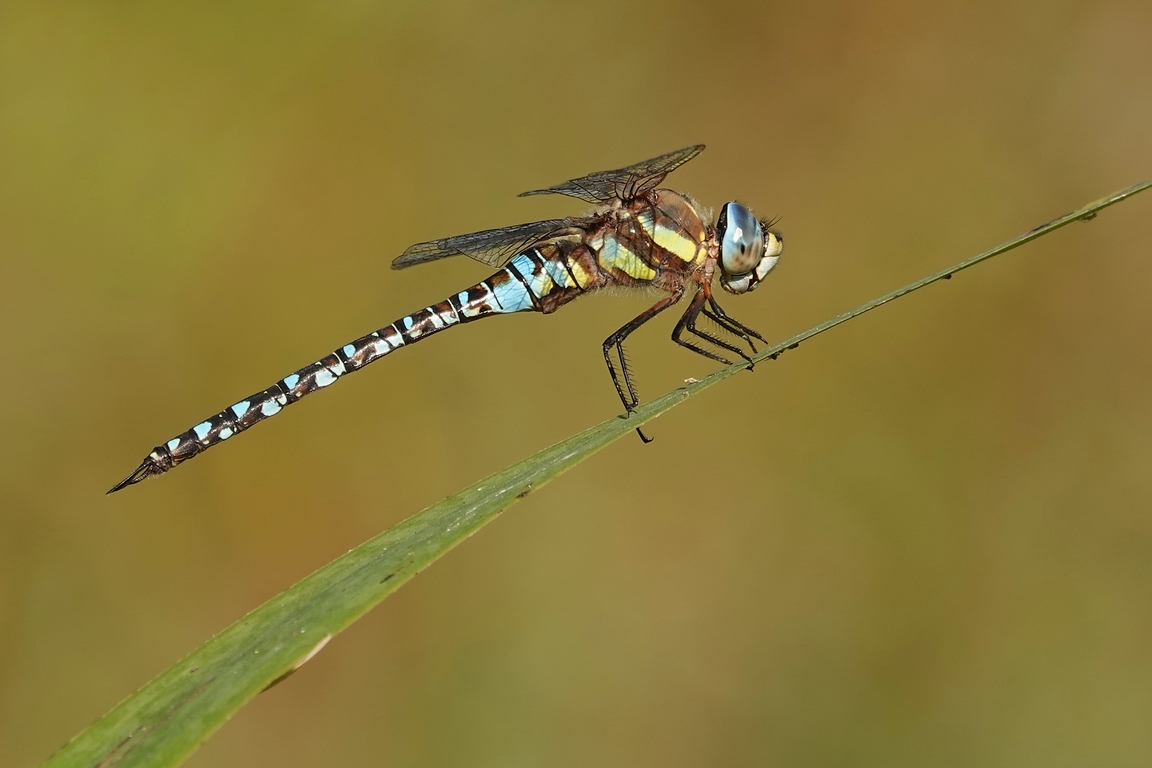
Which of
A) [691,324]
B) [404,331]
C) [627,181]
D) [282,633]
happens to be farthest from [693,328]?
[282,633]

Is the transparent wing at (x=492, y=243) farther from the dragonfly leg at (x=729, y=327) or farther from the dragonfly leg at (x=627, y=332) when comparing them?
the dragonfly leg at (x=729, y=327)

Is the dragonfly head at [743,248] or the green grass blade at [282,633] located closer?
the green grass blade at [282,633]

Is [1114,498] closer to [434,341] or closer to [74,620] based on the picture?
[434,341]

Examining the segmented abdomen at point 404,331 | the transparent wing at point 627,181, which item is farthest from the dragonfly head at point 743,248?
the segmented abdomen at point 404,331

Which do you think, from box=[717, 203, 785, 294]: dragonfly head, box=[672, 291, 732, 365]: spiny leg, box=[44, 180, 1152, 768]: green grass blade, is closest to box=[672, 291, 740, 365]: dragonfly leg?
box=[672, 291, 732, 365]: spiny leg

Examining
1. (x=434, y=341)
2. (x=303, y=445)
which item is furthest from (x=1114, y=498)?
(x=303, y=445)

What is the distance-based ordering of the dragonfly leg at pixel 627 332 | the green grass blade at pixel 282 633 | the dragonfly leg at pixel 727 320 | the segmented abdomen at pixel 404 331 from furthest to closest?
1. the dragonfly leg at pixel 727 320
2. the dragonfly leg at pixel 627 332
3. the segmented abdomen at pixel 404 331
4. the green grass blade at pixel 282 633

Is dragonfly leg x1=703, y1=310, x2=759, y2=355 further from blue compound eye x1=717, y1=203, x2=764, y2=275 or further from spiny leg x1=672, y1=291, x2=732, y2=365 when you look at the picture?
blue compound eye x1=717, y1=203, x2=764, y2=275

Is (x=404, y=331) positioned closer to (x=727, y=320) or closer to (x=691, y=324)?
(x=691, y=324)
